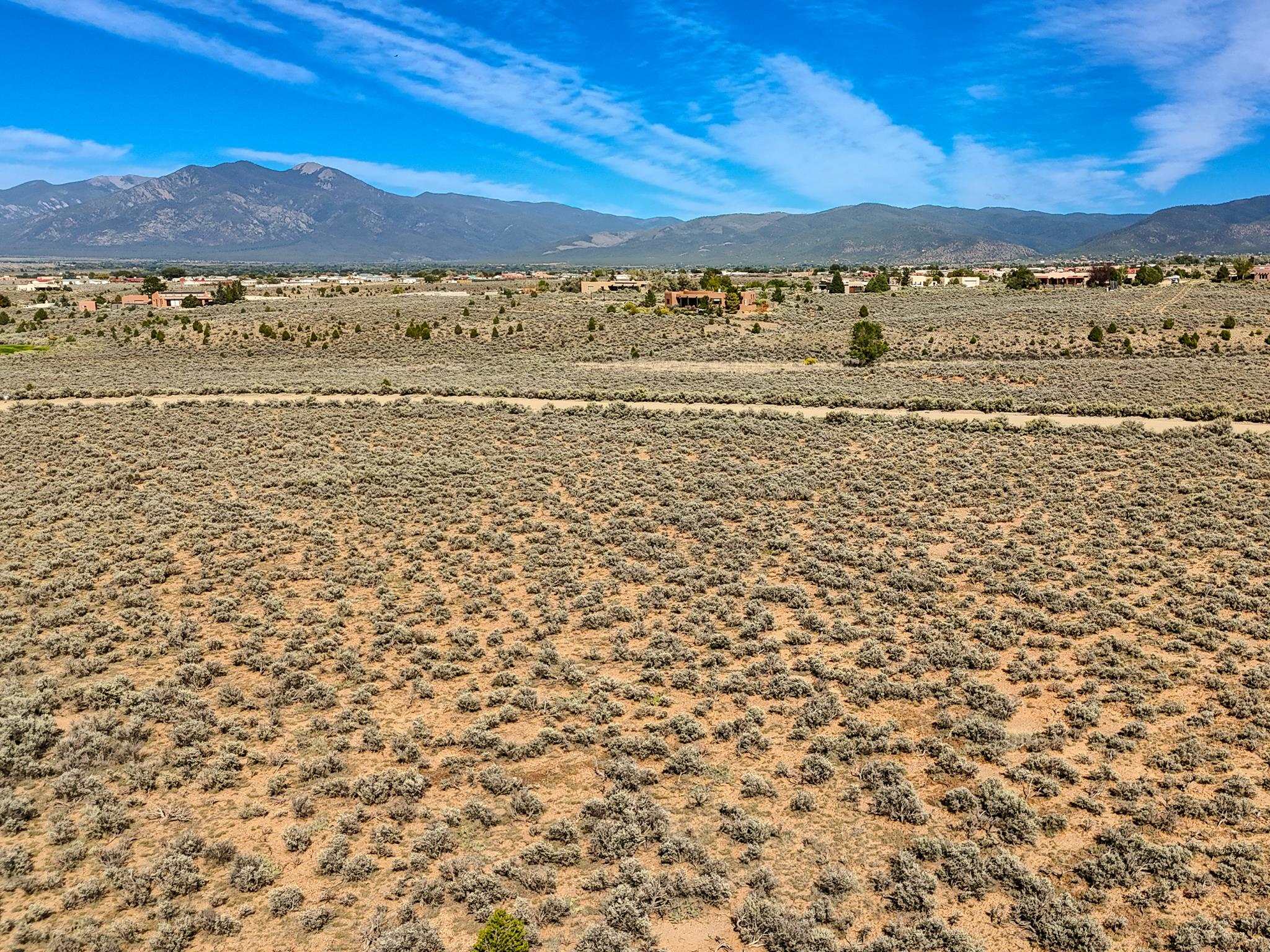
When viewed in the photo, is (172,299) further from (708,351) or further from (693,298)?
(708,351)

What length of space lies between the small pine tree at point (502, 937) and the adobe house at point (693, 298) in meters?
69.2

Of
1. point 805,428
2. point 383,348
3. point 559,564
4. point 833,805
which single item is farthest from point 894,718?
point 383,348

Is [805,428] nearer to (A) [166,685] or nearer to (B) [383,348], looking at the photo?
(A) [166,685]

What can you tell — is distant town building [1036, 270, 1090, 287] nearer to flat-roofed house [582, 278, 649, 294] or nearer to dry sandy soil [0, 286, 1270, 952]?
flat-roofed house [582, 278, 649, 294]

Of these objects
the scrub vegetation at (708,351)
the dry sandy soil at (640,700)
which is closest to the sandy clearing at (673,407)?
the scrub vegetation at (708,351)

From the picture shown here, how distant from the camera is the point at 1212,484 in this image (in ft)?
64.9

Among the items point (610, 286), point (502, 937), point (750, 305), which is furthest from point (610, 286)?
point (502, 937)

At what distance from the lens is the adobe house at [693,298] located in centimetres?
7281

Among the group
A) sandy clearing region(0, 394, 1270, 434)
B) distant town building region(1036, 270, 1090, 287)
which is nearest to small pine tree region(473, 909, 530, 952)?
sandy clearing region(0, 394, 1270, 434)

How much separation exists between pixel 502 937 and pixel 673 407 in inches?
1081

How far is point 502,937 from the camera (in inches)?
256

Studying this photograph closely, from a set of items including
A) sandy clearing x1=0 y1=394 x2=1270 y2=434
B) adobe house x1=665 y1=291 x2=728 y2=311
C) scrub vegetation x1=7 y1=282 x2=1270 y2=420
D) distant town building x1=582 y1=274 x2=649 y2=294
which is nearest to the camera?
sandy clearing x1=0 y1=394 x2=1270 y2=434

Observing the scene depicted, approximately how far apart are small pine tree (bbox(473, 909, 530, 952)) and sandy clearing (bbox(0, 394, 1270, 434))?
2497 centimetres

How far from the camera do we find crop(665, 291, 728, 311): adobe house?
7281 cm
